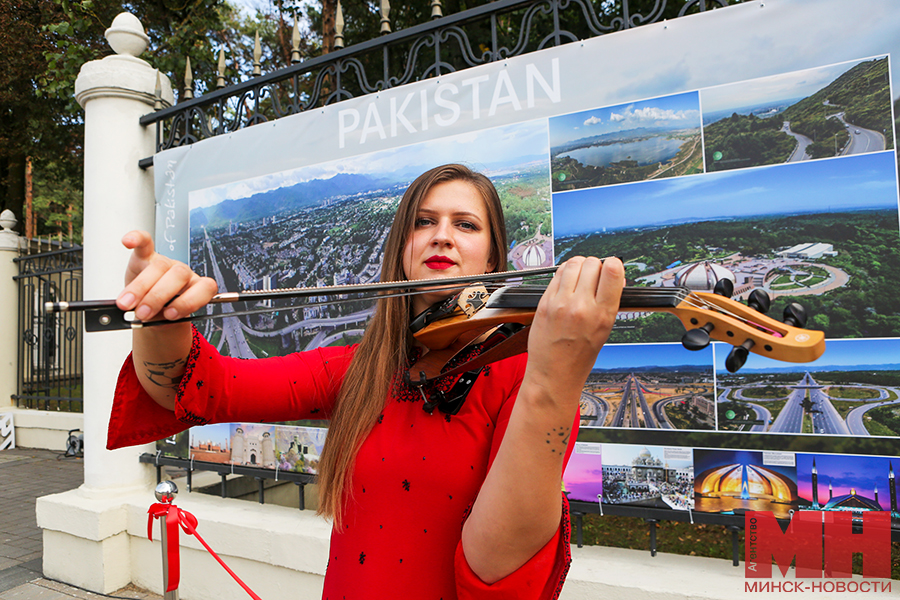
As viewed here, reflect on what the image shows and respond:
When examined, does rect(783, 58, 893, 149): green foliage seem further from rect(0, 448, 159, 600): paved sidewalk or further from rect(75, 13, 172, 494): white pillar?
rect(0, 448, 159, 600): paved sidewalk

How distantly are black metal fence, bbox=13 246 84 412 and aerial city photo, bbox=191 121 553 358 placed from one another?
5823 millimetres

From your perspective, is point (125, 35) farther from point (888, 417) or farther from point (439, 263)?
point (888, 417)

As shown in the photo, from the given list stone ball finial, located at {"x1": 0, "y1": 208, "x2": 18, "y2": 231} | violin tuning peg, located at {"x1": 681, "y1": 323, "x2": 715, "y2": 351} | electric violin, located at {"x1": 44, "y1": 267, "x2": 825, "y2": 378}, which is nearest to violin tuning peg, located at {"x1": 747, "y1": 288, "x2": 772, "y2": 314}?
electric violin, located at {"x1": 44, "y1": 267, "x2": 825, "y2": 378}

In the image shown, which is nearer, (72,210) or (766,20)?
(766,20)

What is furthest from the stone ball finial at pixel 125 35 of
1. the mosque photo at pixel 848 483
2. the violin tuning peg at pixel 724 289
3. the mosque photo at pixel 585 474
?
the mosque photo at pixel 848 483

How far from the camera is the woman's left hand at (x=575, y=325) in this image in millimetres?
958

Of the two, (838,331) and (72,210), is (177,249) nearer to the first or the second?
(838,331)

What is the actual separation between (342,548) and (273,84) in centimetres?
338

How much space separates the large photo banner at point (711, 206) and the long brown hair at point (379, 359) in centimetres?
37

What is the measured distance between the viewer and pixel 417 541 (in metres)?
1.31

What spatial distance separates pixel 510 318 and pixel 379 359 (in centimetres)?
45

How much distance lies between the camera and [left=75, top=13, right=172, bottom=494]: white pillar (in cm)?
389

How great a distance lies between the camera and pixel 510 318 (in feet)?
4.35

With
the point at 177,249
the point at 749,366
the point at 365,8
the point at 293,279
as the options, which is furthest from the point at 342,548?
the point at 365,8
